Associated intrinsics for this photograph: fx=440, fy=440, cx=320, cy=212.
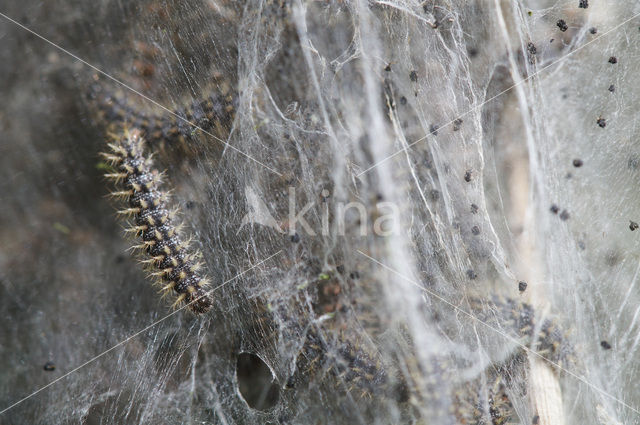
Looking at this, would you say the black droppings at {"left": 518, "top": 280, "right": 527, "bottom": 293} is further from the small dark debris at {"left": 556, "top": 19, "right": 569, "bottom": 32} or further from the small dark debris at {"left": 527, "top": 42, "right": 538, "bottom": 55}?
the small dark debris at {"left": 556, "top": 19, "right": 569, "bottom": 32}

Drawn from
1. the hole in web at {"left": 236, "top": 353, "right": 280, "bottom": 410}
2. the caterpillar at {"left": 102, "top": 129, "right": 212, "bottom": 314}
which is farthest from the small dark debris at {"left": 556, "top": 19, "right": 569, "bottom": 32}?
the hole in web at {"left": 236, "top": 353, "right": 280, "bottom": 410}

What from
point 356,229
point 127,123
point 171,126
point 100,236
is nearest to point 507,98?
point 356,229

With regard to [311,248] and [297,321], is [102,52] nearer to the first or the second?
[311,248]

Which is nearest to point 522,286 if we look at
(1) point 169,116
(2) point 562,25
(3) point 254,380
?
(2) point 562,25

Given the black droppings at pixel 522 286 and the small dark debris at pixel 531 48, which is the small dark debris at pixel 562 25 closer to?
the small dark debris at pixel 531 48

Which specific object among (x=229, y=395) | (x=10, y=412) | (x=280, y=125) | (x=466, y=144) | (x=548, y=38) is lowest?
(x=229, y=395)

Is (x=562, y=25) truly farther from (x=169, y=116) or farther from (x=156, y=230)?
(x=156, y=230)

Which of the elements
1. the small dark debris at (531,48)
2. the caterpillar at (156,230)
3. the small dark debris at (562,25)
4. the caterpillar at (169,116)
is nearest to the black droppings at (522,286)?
the small dark debris at (531,48)
